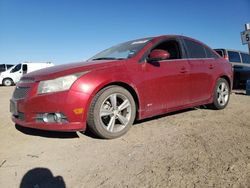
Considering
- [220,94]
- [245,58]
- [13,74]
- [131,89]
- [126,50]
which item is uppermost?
[126,50]

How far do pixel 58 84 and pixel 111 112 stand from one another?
2.80ft

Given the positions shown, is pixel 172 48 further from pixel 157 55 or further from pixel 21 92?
pixel 21 92

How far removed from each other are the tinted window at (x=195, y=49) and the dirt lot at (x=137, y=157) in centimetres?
143

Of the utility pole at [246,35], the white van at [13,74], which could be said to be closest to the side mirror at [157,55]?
the utility pole at [246,35]

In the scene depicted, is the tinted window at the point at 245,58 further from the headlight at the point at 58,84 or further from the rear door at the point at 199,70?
the headlight at the point at 58,84

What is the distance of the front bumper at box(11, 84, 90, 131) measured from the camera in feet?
10.9

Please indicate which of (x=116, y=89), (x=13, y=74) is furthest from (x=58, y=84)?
(x=13, y=74)

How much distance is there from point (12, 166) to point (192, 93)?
10.8 ft

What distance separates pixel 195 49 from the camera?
521cm

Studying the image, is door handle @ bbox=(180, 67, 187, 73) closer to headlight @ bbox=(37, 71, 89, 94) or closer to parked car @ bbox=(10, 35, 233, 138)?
parked car @ bbox=(10, 35, 233, 138)

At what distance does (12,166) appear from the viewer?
285 cm

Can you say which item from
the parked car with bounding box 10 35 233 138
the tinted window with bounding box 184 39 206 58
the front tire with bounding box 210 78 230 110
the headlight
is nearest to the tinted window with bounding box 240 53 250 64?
the front tire with bounding box 210 78 230 110

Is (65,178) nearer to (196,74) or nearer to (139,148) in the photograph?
(139,148)

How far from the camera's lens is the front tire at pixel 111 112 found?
11.5 feet
